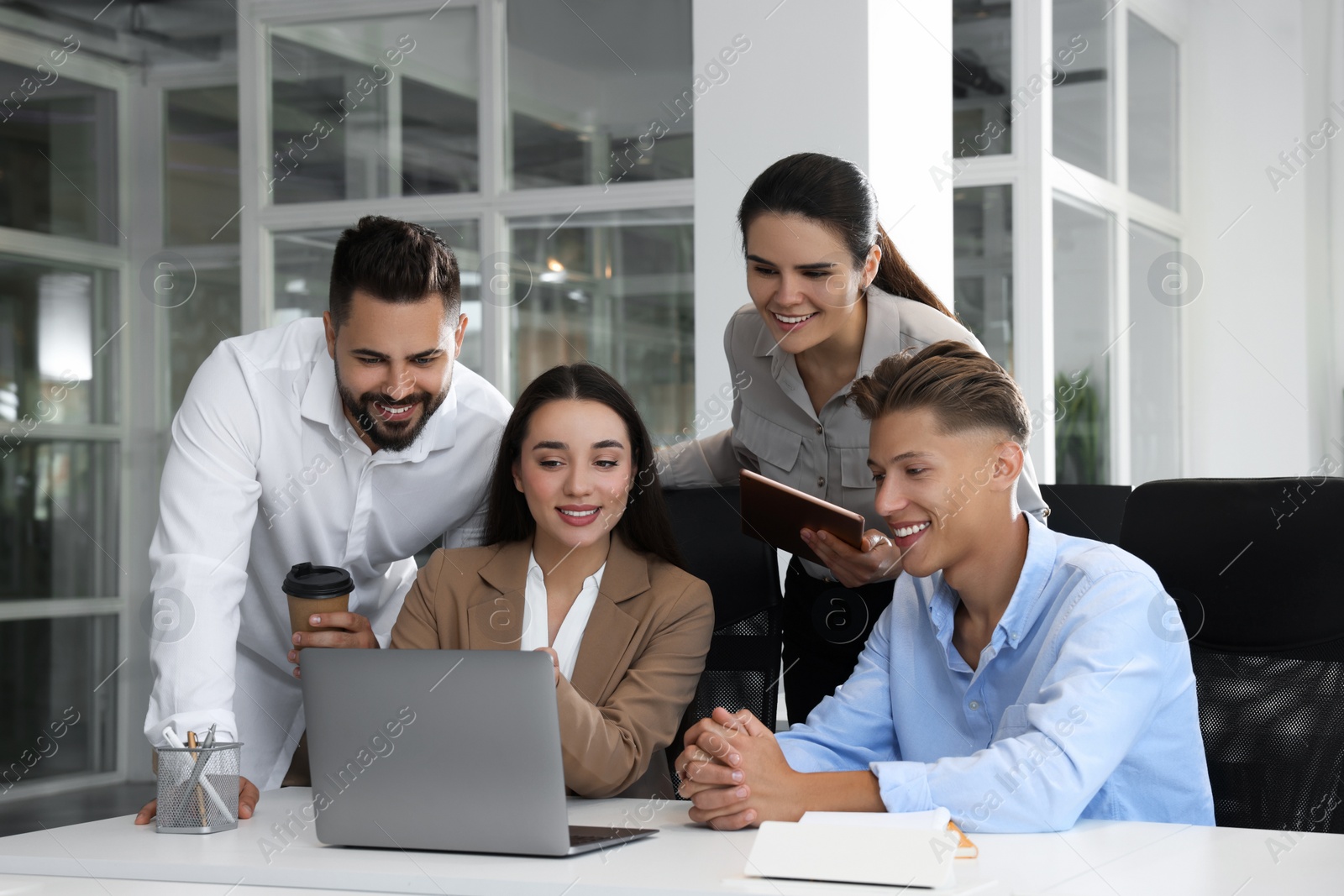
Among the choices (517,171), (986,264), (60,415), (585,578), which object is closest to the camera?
(585,578)

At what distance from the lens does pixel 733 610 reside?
225 centimetres

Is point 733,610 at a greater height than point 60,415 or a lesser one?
lesser

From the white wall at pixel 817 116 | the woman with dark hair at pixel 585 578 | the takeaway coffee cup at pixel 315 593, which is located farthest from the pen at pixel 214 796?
the white wall at pixel 817 116

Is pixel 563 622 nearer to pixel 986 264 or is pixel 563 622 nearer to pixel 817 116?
pixel 817 116

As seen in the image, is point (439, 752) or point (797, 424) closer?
point (439, 752)

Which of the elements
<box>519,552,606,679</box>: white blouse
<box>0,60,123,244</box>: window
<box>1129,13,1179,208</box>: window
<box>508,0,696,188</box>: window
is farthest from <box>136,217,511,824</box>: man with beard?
<box>1129,13,1179,208</box>: window

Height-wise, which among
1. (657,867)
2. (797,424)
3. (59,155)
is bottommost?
(657,867)

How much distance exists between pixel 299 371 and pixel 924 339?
1116 millimetres

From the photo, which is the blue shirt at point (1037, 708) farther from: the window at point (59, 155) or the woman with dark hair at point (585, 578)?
the window at point (59, 155)

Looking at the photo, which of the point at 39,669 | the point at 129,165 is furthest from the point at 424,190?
the point at 39,669

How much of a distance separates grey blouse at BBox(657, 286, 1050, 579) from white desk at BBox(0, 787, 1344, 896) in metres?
0.80

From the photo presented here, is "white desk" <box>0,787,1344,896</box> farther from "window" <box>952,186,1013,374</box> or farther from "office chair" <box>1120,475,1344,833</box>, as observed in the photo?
"window" <box>952,186,1013,374</box>

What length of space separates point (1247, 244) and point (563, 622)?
527cm

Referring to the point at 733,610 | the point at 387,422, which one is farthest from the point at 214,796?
the point at 733,610
